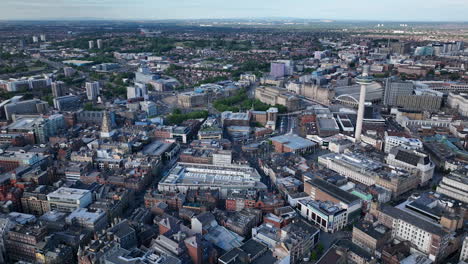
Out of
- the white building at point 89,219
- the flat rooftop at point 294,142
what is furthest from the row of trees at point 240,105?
the white building at point 89,219

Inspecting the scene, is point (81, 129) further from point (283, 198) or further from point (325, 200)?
point (325, 200)

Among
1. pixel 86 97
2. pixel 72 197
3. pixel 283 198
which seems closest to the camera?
pixel 72 197

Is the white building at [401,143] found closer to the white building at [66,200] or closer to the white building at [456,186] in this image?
the white building at [456,186]

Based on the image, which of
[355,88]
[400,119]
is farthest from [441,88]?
[400,119]

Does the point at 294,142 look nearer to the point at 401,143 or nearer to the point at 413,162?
the point at 401,143

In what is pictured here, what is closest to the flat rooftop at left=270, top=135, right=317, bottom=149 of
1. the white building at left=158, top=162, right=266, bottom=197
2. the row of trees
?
the white building at left=158, top=162, right=266, bottom=197

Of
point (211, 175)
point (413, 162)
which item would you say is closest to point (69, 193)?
point (211, 175)
